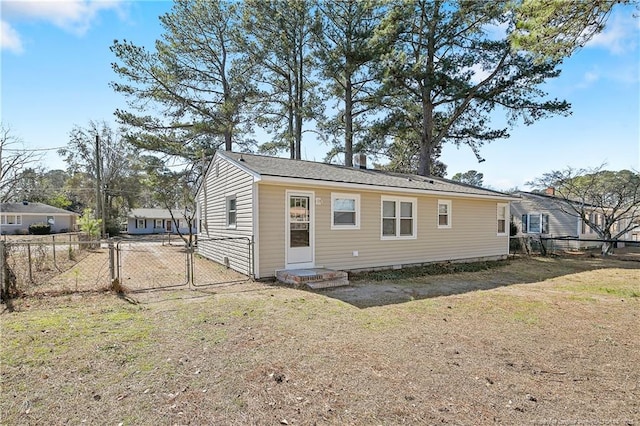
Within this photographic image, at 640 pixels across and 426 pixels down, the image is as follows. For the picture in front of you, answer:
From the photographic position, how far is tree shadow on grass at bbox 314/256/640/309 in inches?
271

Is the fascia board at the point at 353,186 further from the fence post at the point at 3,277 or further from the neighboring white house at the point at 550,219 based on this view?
the neighboring white house at the point at 550,219

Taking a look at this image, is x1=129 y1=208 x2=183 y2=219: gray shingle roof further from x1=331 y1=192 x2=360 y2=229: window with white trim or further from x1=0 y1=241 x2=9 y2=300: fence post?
x1=0 y1=241 x2=9 y2=300: fence post

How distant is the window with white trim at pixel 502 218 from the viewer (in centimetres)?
1403

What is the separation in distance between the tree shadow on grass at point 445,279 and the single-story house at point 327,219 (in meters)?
0.74

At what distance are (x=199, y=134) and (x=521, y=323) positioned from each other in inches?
726

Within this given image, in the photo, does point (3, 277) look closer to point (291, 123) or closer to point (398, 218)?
point (398, 218)

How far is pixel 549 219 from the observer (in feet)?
62.5

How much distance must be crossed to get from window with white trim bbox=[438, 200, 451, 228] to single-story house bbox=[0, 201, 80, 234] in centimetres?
4008

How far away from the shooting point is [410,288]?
7.66m

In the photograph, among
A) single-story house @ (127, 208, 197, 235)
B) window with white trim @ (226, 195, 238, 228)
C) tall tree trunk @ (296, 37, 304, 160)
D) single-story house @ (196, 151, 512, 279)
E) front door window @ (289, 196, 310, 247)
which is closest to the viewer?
single-story house @ (196, 151, 512, 279)

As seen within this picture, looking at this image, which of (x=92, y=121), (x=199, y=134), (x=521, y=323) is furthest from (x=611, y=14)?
(x=92, y=121)

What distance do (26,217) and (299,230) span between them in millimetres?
39131

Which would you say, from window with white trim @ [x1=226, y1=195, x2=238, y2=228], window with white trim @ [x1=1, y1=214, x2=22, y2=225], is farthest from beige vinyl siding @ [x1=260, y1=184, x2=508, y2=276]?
window with white trim @ [x1=1, y1=214, x2=22, y2=225]

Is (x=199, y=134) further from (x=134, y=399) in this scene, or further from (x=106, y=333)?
(x=134, y=399)
